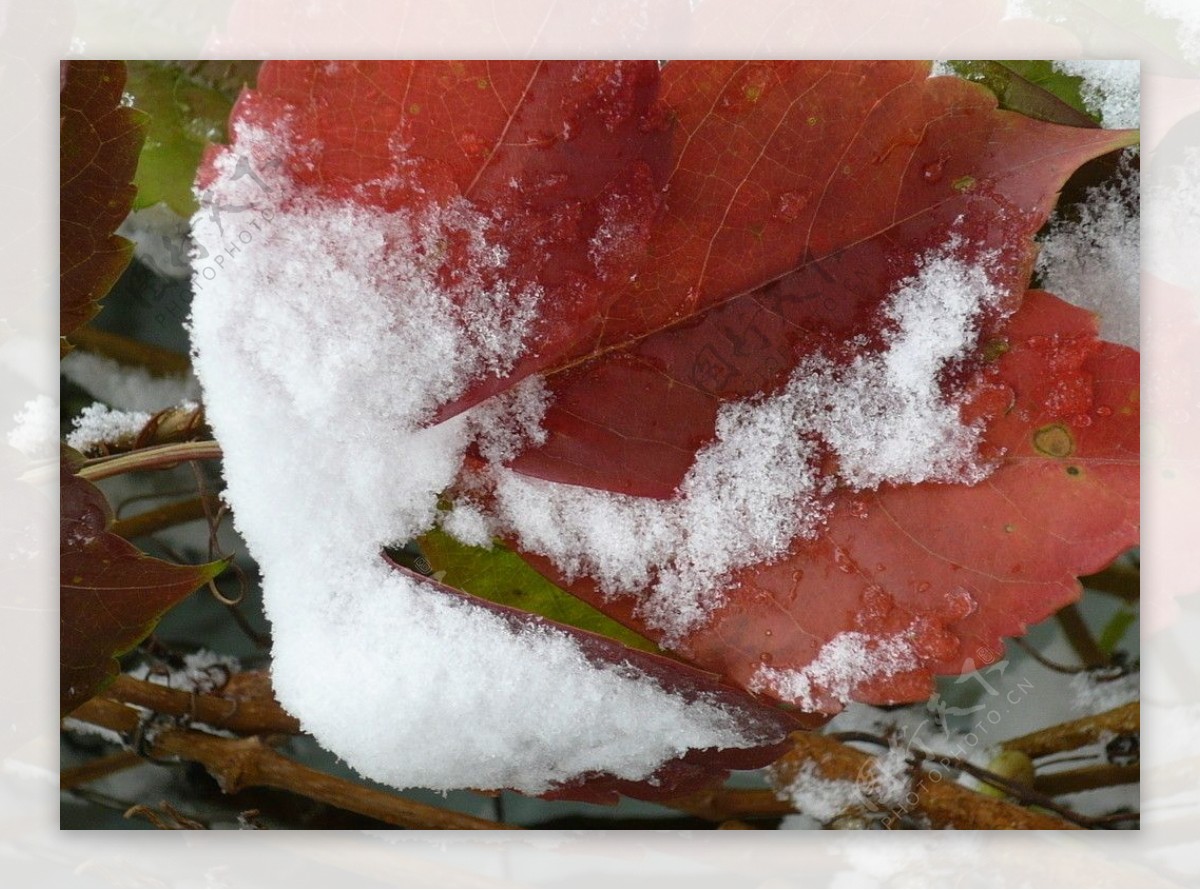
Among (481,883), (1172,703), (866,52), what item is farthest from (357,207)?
(1172,703)

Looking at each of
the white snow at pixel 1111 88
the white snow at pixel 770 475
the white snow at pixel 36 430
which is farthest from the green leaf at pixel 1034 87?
the white snow at pixel 36 430

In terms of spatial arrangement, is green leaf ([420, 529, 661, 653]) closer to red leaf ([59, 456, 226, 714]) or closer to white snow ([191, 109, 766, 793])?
white snow ([191, 109, 766, 793])

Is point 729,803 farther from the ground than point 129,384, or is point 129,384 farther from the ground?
point 129,384

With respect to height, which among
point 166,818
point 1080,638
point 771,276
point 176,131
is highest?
point 176,131

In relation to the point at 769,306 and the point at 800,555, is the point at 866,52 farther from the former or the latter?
the point at 800,555

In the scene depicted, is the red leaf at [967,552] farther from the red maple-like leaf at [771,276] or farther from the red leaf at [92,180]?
the red leaf at [92,180]

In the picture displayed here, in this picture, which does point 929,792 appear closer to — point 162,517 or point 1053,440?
point 1053,440

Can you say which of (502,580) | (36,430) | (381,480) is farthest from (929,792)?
(36,430)
